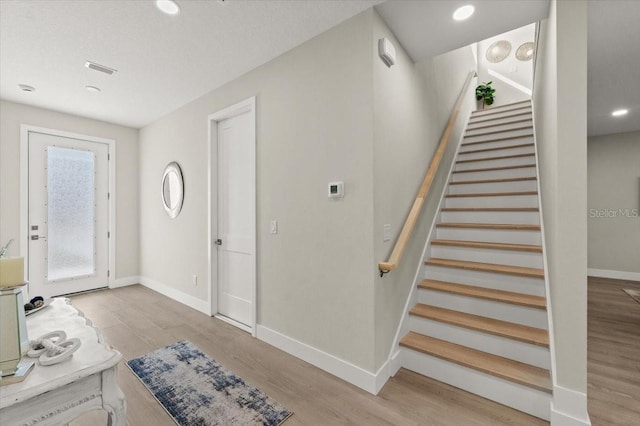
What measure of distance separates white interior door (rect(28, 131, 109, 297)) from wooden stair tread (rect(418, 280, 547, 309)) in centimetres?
489

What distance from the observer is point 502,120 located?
4.63 meters

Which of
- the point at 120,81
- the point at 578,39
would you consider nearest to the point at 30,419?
the point at 578,39

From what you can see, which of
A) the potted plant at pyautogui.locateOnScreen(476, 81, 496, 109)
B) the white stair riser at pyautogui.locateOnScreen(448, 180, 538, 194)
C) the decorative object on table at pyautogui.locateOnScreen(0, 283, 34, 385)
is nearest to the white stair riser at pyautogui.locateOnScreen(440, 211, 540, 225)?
the white stair riser at pyautogui.locateOnScreen(448, 180, 538, 194)

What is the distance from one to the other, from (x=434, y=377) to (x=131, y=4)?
3502 millimetres

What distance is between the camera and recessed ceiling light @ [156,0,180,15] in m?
1.92

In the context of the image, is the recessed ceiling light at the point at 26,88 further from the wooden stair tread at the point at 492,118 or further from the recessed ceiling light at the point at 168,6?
the wooden stair tread at the point at 492,118

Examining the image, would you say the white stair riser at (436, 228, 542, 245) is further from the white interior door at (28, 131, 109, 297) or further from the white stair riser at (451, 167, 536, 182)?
the white interior door at (28, 131, 109, 297)

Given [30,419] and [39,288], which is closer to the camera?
[30,419]

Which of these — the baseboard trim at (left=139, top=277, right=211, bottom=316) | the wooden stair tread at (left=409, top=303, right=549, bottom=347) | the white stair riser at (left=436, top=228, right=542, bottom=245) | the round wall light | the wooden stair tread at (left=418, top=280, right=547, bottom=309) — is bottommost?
the baseboard trim at (left=139, top=277, right=211, bottom=316)

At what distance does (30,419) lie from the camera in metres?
0.92

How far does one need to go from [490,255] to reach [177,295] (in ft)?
13.0

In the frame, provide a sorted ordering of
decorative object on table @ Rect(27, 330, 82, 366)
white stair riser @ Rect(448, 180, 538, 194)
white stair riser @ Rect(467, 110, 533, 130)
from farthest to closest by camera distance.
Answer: white stair riser @ Rect(467, 110, 533, 130)
white stair riser @ Rect(448, 180, 538, 194)
decorative object on table @ Rect(27, 330, 82, 366)

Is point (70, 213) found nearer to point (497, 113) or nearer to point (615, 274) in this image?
point (497, 113)

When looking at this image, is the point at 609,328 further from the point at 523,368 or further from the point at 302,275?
the point at 302,275
